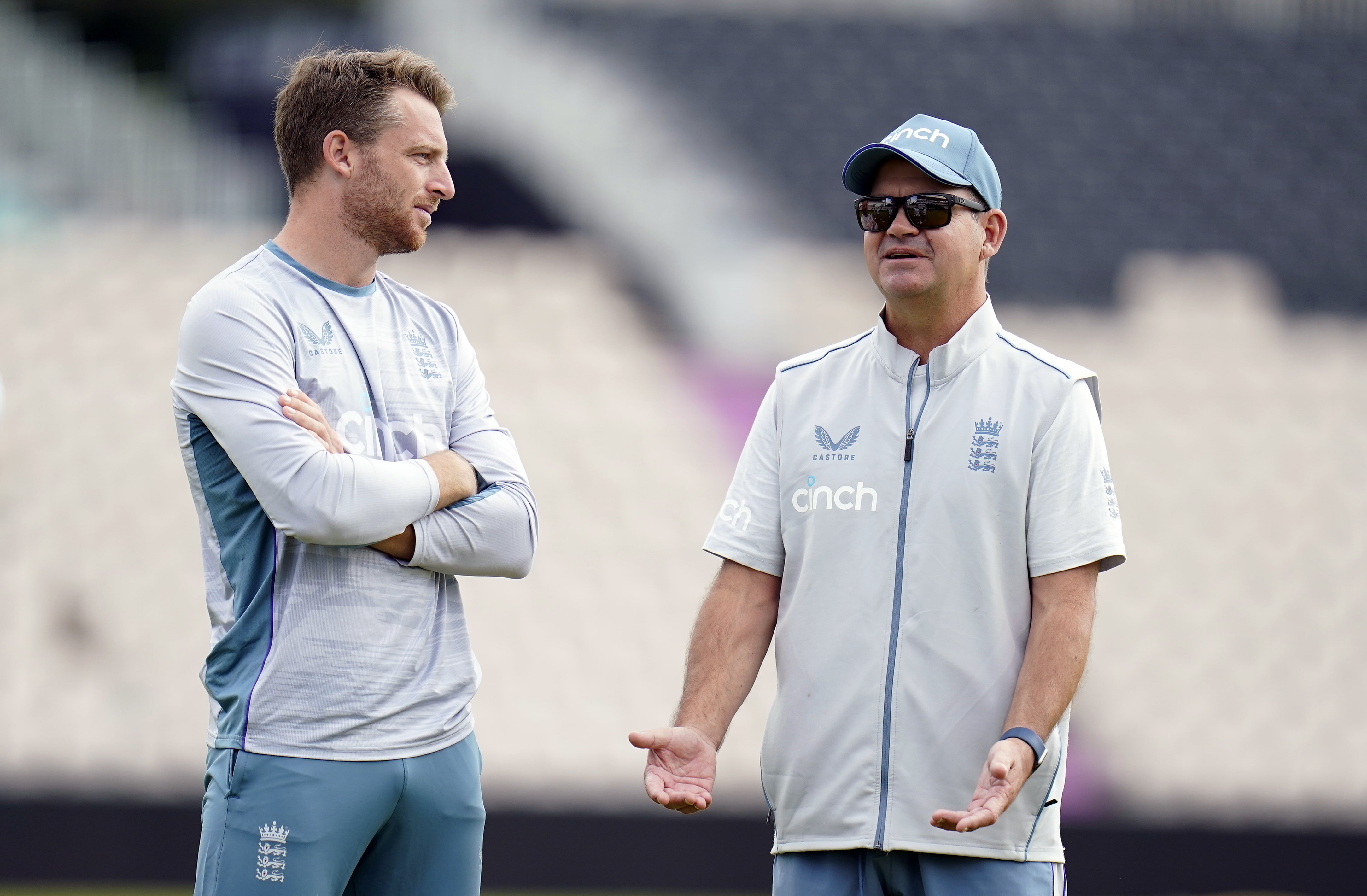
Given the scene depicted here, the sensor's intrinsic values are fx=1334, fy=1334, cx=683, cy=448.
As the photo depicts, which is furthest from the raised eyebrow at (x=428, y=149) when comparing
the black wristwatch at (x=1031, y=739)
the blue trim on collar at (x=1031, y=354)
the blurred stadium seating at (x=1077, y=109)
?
the blurred stadium seating at (x=1077, y=109)

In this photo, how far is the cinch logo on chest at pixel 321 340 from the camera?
1.76 meters

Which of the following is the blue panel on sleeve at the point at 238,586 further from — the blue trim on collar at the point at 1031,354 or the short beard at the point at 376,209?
the blue trim on collar at the point at 1031,354

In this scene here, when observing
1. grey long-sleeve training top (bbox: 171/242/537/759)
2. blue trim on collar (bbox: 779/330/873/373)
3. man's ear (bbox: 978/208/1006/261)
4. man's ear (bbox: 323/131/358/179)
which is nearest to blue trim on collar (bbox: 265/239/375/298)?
grey long-sleeve training top (bbox: 171/242/537/759)

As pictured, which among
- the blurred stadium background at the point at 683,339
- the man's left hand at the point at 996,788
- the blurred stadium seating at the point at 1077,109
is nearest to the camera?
the man's left hand at the point at 996,788

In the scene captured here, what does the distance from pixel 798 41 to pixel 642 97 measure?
69cm

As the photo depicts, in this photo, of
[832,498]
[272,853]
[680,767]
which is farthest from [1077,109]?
[272,853]

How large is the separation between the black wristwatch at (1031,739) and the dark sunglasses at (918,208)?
633 millimetres

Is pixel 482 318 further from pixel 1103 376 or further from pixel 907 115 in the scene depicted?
pixel 1103 376

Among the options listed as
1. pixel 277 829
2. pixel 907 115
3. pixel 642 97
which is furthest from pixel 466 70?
pixel 277 829

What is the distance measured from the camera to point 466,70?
5.31m

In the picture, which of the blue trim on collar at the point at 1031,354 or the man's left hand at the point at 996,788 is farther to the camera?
the blue trim on collar at the point at 1031,354

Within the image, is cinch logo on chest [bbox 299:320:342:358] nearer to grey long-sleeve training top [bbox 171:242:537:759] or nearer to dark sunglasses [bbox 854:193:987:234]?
grey long-sleeve training top [bbox 171:242:537:759]

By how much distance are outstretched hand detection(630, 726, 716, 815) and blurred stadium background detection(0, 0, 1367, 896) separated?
3.46 meters

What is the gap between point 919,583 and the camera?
165cm
